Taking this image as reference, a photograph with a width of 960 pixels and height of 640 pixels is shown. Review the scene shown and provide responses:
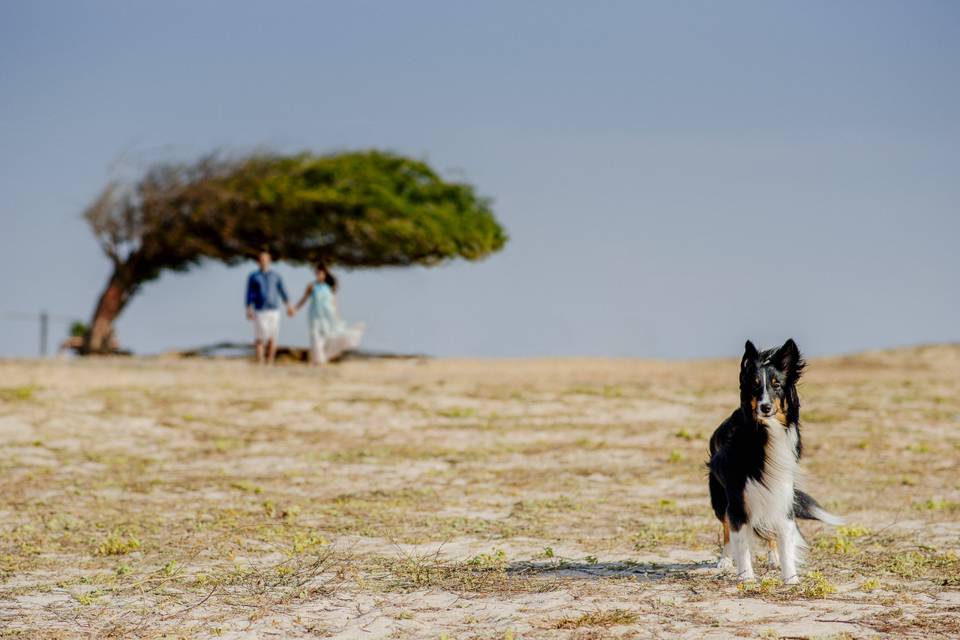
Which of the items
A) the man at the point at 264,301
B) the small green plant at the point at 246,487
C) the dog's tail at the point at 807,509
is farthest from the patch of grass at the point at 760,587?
the man at the point at 264,301

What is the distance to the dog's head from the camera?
644 centimetres

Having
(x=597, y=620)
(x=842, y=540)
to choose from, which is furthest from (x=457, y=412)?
(x=597, y=620)

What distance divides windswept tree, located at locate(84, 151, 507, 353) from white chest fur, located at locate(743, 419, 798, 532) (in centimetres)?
2361

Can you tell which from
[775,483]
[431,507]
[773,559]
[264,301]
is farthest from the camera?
[264,301]

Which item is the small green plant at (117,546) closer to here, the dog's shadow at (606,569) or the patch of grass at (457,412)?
the dog's shadow at (606,569)

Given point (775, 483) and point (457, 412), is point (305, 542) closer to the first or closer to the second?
point (775, 483)

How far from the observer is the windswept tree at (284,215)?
29906 mm

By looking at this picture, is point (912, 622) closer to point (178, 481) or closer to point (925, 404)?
point (178, 481)

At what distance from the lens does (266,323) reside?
24203 millimetres

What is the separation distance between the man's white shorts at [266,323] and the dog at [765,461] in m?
17.8

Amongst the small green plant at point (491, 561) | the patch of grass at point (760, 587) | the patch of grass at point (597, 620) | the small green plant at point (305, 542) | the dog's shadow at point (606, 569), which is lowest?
the small green plant at point (305, 542)

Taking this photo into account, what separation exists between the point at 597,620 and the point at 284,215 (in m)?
24.9

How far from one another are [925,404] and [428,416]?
8.70 m

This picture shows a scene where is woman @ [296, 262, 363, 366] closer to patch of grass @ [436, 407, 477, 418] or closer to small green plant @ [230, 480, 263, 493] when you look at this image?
patch of grass @ [436, 407, 477, 418]
